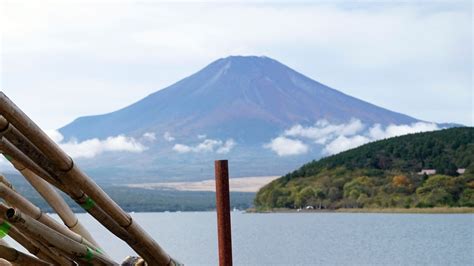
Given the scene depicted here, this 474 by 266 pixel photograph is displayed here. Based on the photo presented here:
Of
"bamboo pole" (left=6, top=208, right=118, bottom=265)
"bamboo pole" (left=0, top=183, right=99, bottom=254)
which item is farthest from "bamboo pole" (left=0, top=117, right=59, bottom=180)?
"bamboo pole" (left=0, top=183, right=99, bottom=254)

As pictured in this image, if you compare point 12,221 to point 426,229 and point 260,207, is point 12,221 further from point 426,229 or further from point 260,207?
point 260,207

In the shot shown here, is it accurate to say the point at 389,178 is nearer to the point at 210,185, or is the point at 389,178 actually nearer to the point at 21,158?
the point at 21,158

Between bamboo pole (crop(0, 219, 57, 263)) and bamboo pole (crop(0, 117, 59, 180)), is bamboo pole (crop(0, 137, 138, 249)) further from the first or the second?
bamboo pole (crop(0, 219, 57, 263))

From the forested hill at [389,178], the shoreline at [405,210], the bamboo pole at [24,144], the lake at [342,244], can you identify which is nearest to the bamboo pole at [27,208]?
the bamboo pole at [24,144]

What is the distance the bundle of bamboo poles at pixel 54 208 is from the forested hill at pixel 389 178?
66.3 meters

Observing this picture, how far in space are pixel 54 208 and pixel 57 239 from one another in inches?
22.3

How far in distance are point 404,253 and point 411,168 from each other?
41851mm

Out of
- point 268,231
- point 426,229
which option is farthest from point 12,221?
point 268,231

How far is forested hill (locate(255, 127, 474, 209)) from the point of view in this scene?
70625mm

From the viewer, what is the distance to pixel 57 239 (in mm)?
3732

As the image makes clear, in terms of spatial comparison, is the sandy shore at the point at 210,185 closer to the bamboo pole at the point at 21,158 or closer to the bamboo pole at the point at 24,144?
the bamboo pole at the point at 21,158

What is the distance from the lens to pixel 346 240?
142ft

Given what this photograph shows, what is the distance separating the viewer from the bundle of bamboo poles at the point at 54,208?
337cm

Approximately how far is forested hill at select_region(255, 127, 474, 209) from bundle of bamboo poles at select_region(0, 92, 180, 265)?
66251 mm
